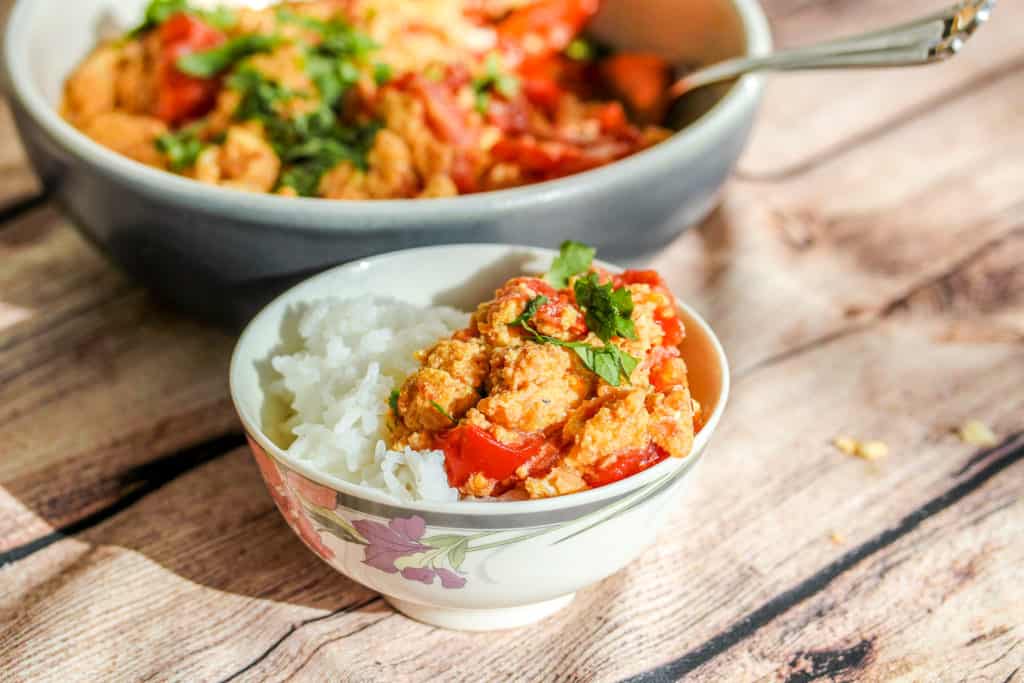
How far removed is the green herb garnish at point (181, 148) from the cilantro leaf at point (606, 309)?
88 cm

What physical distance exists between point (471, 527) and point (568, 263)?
0.45 m

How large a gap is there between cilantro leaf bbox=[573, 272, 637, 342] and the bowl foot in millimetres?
378

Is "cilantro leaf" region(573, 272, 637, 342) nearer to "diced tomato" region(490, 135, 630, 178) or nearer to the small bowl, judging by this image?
the small bowl

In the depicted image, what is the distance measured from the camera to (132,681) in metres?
1.36

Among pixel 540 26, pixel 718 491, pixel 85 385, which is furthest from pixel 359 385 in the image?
pixel 540 26

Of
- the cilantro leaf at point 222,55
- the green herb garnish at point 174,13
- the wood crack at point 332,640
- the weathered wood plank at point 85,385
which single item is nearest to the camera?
the wood crack at point 332,640

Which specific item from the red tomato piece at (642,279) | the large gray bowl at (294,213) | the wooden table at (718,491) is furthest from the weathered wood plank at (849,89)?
the red tomato piece at (642,279)

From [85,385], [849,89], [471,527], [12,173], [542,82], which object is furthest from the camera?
[849,89]

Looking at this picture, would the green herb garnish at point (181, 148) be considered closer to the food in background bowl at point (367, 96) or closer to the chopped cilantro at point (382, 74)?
the food in background bowl at point (367, 96)

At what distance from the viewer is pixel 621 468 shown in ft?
4.08

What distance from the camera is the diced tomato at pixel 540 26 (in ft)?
7.57

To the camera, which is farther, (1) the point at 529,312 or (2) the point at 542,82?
(2) the point at 542,82

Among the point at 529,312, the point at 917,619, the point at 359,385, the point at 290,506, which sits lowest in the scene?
the point at 917,619

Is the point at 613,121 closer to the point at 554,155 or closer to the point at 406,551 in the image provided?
the point at 554,155
